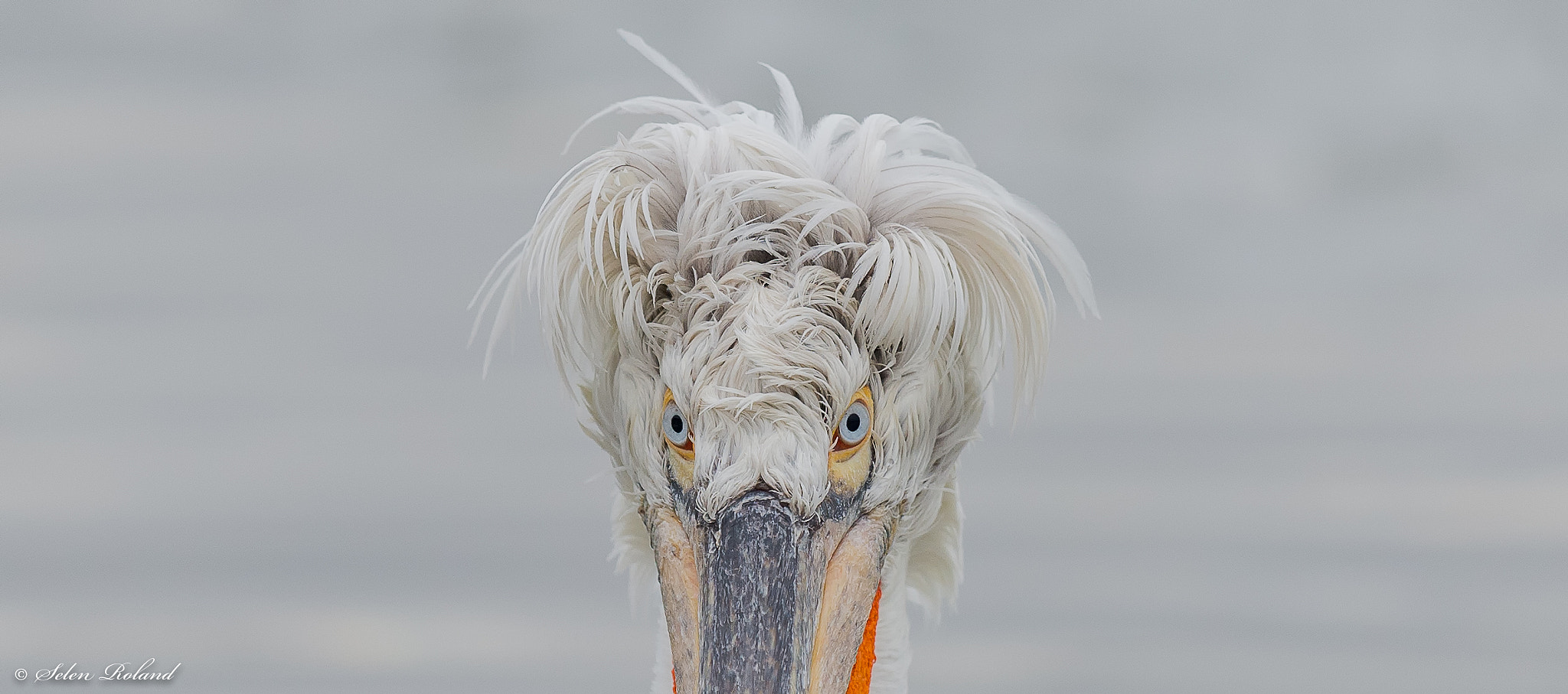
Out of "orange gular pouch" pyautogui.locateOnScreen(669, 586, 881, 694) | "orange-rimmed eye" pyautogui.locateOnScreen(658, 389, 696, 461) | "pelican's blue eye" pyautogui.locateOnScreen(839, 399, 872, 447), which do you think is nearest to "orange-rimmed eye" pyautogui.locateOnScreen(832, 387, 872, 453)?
"pelican's blue eye" pyautogui.locateOnScreen(839, 399, 872, 447)

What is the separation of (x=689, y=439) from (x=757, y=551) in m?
0.51

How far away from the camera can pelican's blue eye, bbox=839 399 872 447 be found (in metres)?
4.95

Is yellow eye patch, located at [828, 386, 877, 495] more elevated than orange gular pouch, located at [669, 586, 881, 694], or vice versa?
yellow eye patch, located at [828, 386, 877, 495]

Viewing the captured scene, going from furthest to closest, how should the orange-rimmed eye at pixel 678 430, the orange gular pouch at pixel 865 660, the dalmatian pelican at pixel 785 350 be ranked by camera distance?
1. the orange gular pouch at pixel 865 660
2. the orange-rimmed eye at pixel 678 430
3. the dalmatian pelican at pixel 785 350

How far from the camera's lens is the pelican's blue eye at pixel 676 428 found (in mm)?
4900

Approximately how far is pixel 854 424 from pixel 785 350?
1.37 ft

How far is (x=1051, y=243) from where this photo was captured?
5.71 metres

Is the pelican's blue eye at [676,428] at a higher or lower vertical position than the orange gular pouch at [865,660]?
higher

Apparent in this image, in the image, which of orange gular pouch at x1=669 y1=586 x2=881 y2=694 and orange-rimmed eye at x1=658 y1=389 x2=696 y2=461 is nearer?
orange-rimmed eye at x1=658 y1=389 x2=696 y2=461

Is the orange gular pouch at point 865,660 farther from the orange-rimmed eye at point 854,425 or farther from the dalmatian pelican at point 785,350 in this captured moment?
the orange-rimmed eye at point 854,425

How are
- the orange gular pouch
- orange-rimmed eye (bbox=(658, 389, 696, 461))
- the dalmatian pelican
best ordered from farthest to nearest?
the orange gular pouch < orange-rimmed eye (bbox=(658, 389, 696, 461)) < the dalmatian pelican

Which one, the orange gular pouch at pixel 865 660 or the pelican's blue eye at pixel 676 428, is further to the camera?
the orange gular pouch at pixel 865 660

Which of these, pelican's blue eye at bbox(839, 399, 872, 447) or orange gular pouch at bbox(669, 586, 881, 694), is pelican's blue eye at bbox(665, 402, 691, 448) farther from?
orange gular pouch at bbox(669, 586, 881, 694)

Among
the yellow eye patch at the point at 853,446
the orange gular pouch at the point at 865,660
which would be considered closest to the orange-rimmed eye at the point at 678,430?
the yellow eye patch at the point at 853,446
